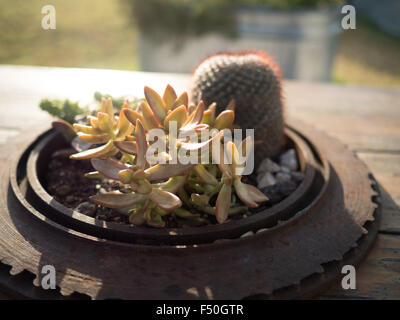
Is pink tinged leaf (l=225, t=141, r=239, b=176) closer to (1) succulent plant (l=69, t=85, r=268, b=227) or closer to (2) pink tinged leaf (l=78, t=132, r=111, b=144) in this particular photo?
(1) succulent plant (l=69, t=85, r=268, b=227)

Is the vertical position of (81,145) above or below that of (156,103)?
below

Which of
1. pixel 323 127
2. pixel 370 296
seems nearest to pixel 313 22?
pixel 323 127

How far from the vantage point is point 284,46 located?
104 inches

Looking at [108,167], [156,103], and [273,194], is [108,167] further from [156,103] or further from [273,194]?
[273,194]

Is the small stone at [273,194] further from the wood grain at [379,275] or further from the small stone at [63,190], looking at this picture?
the small stone at [63,190]

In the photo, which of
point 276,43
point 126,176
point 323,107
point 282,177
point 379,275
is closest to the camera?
point 126,176

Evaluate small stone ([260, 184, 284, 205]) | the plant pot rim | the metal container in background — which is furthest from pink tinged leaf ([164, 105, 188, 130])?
the metal container in background

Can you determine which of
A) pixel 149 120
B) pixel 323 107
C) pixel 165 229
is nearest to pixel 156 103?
pixel 149 120

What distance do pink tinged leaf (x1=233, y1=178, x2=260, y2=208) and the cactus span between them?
0.94 feet

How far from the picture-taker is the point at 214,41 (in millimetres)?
2953

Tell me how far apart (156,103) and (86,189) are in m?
0.36

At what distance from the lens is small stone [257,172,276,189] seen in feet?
3.45
